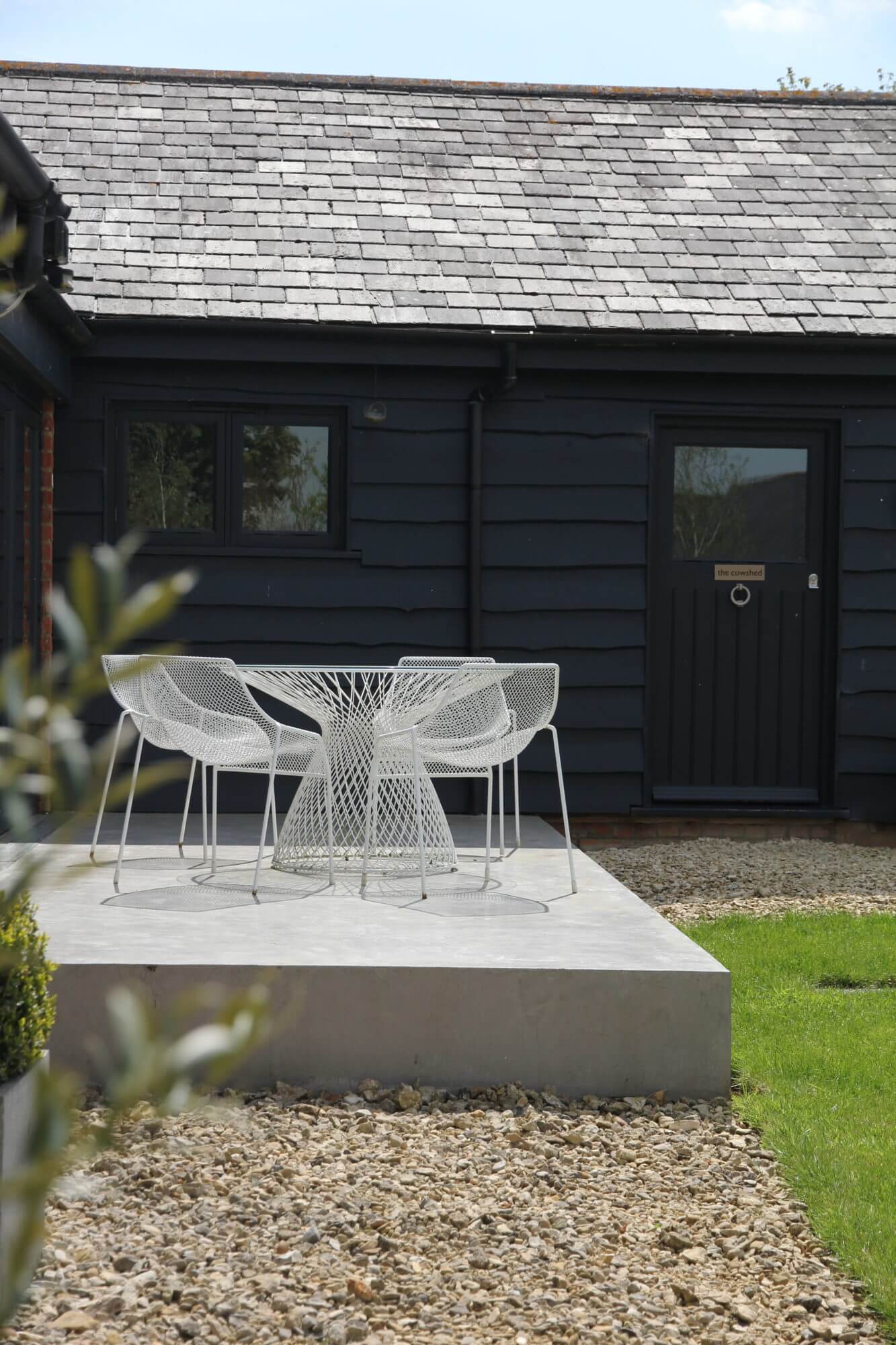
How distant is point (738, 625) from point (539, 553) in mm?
1136

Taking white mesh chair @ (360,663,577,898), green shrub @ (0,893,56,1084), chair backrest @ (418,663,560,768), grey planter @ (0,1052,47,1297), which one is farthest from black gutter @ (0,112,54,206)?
grey planter @ (0,1052,47,1297)

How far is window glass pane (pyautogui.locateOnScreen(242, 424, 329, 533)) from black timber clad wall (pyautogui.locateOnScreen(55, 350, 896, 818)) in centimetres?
18

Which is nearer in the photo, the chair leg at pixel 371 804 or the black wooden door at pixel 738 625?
the chair leg at pixel 371 804

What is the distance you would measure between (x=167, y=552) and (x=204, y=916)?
3249mm

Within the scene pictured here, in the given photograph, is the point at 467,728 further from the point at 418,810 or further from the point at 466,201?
the point at 466,201

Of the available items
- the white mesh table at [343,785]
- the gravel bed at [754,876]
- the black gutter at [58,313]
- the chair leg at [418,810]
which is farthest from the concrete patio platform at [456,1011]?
the black gutter at [58,313]

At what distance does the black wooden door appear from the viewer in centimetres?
711

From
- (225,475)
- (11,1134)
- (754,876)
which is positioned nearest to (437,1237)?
(11,1134)

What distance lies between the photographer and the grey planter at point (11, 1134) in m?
2.02

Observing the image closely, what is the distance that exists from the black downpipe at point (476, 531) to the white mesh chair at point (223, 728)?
186 centimetres

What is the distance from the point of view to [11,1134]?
6.72 feet

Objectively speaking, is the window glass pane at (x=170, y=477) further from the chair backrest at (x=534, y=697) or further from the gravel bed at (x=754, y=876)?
the gravel bed at (x=754, y=876)

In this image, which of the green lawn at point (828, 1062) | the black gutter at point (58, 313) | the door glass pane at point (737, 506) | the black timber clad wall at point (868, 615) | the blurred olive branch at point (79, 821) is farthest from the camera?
the door glass pane at point (737, 506)

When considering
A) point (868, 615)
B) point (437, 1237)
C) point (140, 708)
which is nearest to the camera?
point (437, 1237)
